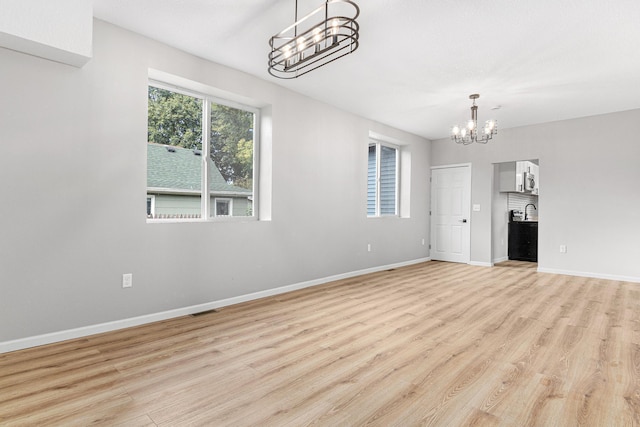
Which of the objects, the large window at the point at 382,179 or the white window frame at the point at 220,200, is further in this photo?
the large window at the point at 382,179

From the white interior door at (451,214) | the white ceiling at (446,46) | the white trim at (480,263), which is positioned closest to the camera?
the white ceiling at (446,46)

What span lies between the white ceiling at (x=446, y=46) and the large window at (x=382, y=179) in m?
1.56

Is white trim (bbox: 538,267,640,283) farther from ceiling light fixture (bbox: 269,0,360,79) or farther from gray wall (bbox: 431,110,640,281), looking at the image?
ceiling light fixture (bbox: 269,0,360,79)

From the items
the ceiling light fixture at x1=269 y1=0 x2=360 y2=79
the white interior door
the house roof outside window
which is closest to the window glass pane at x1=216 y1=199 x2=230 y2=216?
the house roof outside window

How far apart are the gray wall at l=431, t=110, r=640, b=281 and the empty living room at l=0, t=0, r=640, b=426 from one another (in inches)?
1.4

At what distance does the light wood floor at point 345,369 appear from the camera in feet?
5.78

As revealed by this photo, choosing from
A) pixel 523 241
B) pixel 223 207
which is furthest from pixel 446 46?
pixel 523 241

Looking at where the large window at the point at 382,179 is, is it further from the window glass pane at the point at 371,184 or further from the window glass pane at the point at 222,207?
the window glass pane at the point at 222,207

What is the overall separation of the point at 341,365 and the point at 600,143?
5910 millimetres

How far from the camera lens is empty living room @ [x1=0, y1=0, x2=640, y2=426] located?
6.61ft

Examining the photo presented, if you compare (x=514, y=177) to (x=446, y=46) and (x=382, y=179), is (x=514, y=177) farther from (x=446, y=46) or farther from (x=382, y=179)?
(x=446, y=46)

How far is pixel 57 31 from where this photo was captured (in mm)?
2422

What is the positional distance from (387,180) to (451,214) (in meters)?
1.68

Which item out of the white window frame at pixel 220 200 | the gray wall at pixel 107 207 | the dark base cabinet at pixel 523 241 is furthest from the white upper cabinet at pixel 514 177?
the white window frame at pixel 220 200
